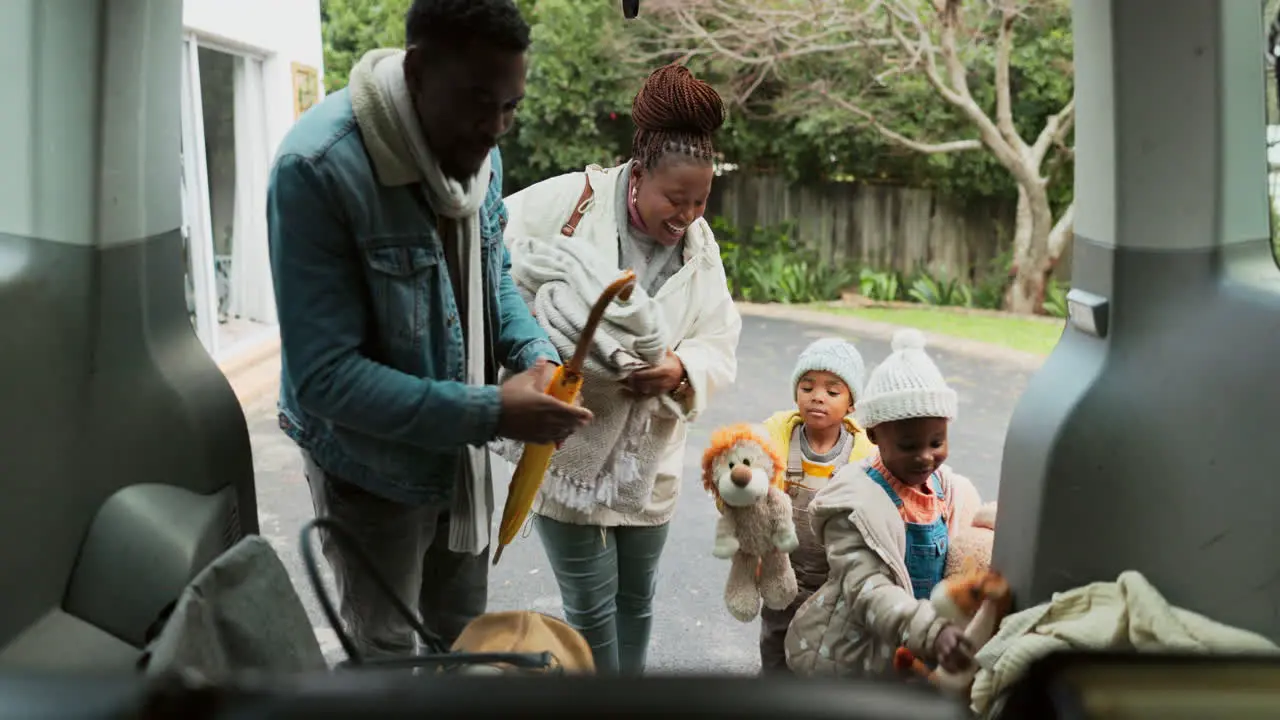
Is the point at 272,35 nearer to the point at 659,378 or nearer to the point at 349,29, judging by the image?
the point at 349,29

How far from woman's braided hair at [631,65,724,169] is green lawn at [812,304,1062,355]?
9110 millimetres

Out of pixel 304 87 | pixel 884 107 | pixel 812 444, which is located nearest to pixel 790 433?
pixel 812 444

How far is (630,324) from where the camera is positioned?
2.61 meters

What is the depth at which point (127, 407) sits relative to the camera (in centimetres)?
203

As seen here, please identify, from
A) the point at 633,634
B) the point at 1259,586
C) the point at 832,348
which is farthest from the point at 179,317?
the point at 1259,586

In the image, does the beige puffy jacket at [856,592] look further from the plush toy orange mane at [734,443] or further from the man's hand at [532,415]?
the man's hand at [532,415]

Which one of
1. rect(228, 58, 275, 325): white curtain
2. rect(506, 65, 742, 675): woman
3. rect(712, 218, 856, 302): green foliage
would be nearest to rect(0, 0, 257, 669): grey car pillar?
rect(506, 65, 742, 675): woman

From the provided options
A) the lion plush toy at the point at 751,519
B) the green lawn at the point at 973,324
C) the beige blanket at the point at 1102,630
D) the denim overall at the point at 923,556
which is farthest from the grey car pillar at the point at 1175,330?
the green lawn at the point at 973,324

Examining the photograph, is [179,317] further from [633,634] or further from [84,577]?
[633,634]

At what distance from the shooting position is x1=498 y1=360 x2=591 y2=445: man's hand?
1919 millimetres

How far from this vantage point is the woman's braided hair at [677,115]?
2668 millimetres

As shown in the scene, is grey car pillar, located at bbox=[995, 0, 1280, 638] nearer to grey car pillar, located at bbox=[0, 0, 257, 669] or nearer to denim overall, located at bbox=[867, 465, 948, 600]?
denim overall, located at bbox=[867, 465, 948, 600]

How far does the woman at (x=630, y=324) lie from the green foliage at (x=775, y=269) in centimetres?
1179

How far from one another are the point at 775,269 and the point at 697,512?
9.20m
